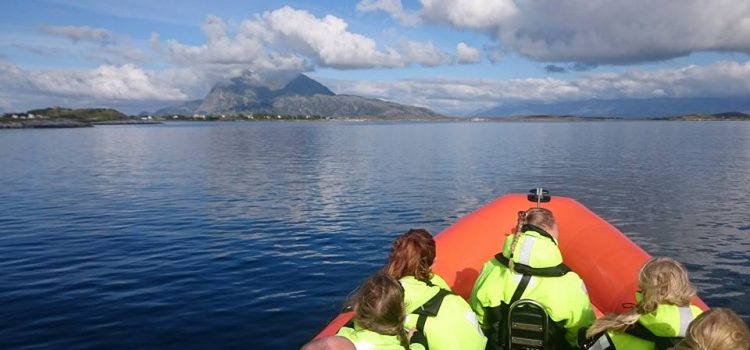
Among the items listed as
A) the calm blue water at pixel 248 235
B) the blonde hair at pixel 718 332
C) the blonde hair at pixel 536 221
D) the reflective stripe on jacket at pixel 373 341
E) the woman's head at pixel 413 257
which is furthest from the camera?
the calm blue water at pixel 248 235

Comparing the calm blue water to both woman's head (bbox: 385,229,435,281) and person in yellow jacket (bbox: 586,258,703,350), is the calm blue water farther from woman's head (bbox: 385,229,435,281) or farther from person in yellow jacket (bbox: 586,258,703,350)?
person in yellow jacket (bbox: 586,258,703,350)

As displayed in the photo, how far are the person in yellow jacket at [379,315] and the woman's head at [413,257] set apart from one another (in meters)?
0.95

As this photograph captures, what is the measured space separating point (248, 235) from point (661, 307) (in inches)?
538

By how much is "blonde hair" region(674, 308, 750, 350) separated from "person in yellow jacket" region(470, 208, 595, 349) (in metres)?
2.04

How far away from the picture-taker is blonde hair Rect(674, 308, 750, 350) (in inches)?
130

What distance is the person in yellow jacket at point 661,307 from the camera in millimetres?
4426

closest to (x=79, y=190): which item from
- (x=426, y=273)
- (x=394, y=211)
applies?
(x=394, y=211)

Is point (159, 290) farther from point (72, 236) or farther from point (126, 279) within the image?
point (72, 236)

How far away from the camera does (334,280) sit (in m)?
12.2

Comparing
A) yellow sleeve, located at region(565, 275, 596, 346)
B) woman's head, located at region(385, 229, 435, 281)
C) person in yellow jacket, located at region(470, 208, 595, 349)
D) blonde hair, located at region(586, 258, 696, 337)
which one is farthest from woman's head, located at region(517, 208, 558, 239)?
blonde hair, located at region(586, 258, 696, 337)

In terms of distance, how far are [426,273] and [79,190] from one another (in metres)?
26.8

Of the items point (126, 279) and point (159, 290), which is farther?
point (126, 279)

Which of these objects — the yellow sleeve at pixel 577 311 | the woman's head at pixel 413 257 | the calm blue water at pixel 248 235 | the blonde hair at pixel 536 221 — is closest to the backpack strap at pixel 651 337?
the yellow sleeve at pixel 577 311

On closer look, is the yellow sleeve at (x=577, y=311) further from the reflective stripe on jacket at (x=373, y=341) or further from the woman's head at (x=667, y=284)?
the reflective stripe on jacket at (x=373, y=341)
